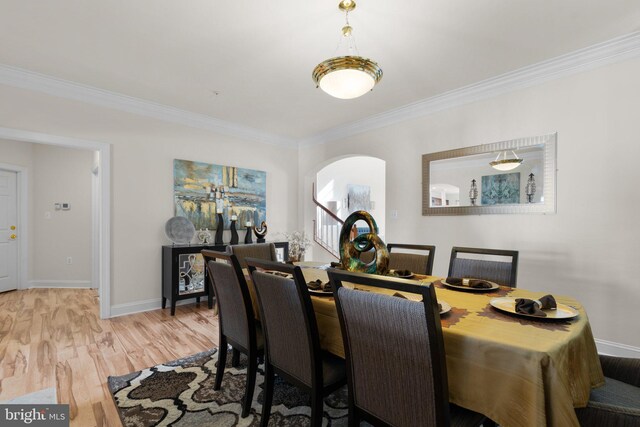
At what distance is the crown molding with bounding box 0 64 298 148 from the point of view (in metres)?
2.99

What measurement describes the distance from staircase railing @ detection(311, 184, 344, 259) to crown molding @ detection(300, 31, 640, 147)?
5.49ft

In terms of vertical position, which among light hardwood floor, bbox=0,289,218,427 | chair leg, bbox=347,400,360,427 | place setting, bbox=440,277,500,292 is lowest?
light hardwood floor, bbox=0,289,218,427

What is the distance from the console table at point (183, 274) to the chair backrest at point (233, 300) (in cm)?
173

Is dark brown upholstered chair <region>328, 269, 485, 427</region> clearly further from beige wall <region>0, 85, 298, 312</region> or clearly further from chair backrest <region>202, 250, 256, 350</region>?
beige wall <region>0, 85, 298, 312</region>

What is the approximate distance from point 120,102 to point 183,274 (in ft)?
6.83

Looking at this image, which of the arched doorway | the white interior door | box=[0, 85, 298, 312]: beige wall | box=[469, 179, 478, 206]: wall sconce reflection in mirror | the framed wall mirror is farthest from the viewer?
the arched doorway

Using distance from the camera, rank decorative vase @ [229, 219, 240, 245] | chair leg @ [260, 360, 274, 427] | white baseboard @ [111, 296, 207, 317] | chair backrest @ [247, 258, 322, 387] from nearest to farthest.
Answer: chair backrest @ [247, 258, 322, 387] < chair leg @ [260, 360, 274, 427] < white baseboard @ [111, 296, 207, 317] < decorative vase @ [229, 219, 240, 245]

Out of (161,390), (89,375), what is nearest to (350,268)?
(161,390)

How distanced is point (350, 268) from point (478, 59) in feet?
7.28

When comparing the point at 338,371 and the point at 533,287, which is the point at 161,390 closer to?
the point at 338,371

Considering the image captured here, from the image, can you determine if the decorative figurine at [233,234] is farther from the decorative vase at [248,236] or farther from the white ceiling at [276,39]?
the white ceiling at [276,39]

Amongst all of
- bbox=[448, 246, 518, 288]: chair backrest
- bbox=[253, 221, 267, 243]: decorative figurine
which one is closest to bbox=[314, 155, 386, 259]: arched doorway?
bbox=[253, 221, 267, 243]: decorative figurine

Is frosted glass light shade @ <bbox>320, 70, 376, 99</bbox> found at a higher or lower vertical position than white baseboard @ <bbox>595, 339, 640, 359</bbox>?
higher

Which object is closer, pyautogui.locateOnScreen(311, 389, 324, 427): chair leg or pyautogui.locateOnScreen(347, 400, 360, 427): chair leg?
pyautogui.locateOnScreen(347, 400, 360, 427): chair leg
